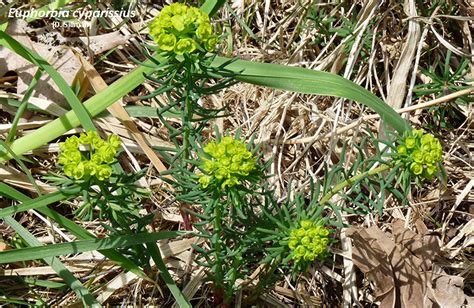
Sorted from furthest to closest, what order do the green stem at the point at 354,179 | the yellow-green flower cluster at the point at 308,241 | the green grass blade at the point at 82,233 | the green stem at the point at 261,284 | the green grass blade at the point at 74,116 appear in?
the green grass blade at the point at 74,116, the green grass blade at the point at 82,233, the green stem at the point at 261,284, the green stem at the point at 354,179, the yellow-green flower cluster at the point at 308,241

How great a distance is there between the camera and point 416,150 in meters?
1.90

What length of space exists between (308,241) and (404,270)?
0.80 m

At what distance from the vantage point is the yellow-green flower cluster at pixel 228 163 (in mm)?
1804

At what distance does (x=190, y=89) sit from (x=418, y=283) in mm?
1190

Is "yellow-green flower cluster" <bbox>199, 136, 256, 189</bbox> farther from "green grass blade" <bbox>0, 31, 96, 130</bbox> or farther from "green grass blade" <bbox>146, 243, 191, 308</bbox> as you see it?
"green grass blade" <bbox>0, 31, 96, 130</bbox>

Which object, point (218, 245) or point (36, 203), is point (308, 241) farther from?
point (36, 203)

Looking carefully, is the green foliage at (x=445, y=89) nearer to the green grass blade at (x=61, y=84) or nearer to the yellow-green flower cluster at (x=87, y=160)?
the green grass blade at (x=61, y=84)

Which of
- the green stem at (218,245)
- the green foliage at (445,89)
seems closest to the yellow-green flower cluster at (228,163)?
the green stem at (218,245)

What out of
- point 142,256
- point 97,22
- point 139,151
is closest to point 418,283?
point 142,256

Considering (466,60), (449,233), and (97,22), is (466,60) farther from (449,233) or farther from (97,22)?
(97,22)

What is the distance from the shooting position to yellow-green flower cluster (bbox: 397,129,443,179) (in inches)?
73.8

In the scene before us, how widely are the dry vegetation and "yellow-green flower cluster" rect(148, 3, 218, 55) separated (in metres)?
0.93

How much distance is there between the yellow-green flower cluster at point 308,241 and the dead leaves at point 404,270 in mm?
620

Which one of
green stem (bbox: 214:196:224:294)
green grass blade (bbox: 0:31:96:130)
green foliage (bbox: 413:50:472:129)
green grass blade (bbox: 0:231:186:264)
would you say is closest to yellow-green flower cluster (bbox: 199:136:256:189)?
green stem (bbox: 214:196:224:294)
